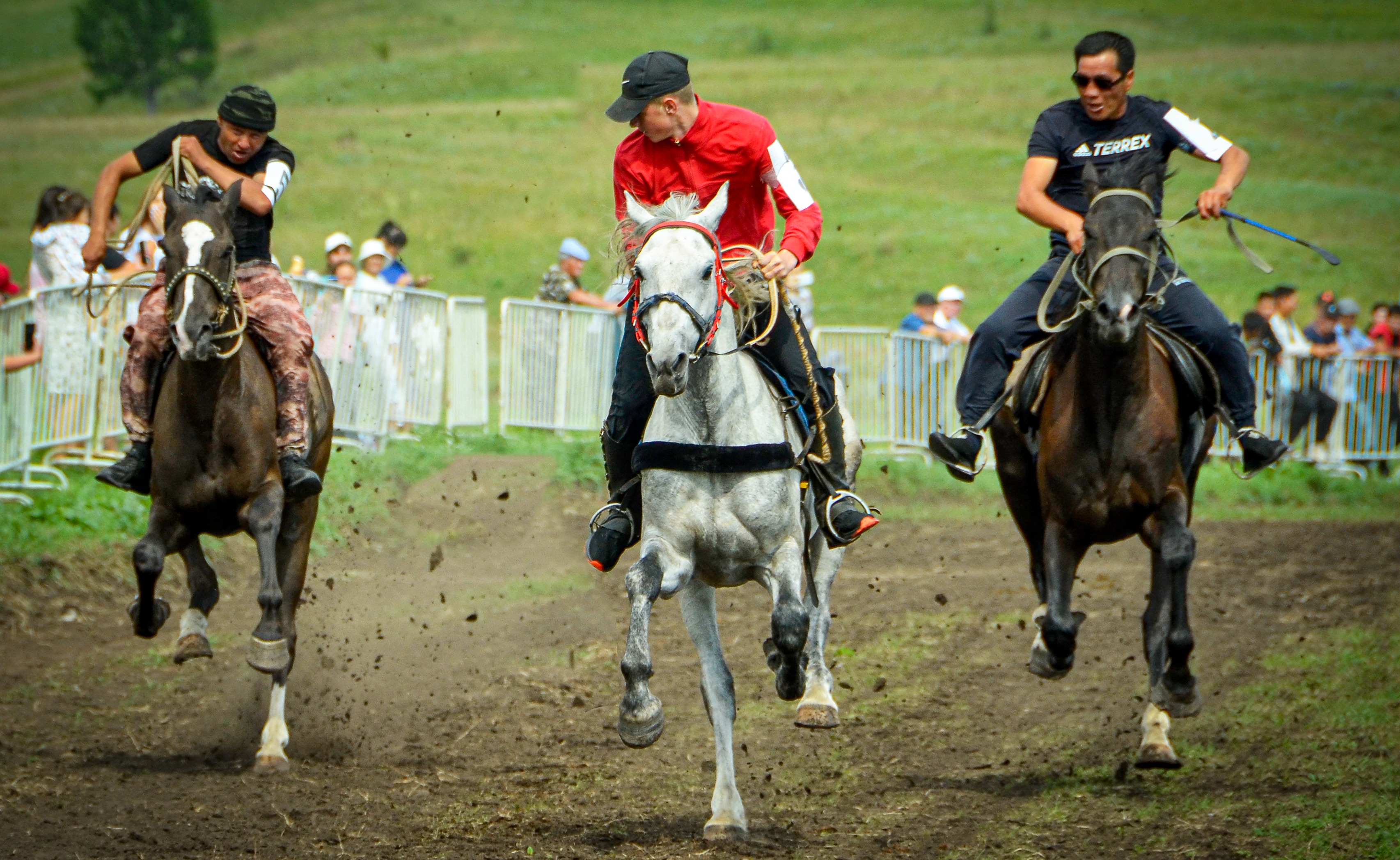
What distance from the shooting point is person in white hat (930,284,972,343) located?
20.3 meters

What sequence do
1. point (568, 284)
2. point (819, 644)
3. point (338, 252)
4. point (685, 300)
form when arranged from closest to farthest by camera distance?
1. point (685, 300)
2. point (819, 644)
3. point (338, 252)
4. point (568, 284)

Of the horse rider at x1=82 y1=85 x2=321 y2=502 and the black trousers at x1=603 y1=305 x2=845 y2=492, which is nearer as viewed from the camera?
the black trousers at x1=603 y1=305 x2=845 y2=492

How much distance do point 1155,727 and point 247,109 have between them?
644 cm

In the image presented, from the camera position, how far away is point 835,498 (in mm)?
7930

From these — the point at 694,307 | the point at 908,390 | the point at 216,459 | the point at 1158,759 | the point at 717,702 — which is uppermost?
the point at 908,390

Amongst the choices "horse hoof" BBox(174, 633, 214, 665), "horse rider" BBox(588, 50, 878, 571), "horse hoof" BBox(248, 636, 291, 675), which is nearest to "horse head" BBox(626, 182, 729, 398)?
"horse rider" BBox(588, 50, 878, 571)

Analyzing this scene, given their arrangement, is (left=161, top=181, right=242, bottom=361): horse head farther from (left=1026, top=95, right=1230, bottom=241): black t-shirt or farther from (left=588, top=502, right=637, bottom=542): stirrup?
(left=1026, top=95, right=1230, bottom=241): black t-shirt

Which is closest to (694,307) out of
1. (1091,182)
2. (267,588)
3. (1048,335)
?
(1091,182)

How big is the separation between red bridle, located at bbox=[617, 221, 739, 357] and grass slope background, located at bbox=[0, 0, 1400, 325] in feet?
92.0

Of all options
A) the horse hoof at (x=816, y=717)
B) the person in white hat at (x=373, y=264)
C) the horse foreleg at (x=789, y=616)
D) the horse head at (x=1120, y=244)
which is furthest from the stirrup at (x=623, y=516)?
the person in white hat at (x=373, y=264)

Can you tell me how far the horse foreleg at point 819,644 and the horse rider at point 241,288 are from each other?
9.91 ft

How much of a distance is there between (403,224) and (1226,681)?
33565mm

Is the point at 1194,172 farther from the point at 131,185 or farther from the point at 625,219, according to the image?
the point at 625,219

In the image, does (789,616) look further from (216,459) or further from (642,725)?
(216,459)
